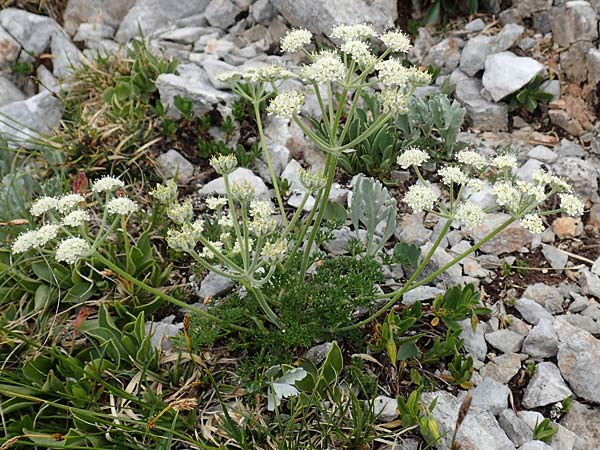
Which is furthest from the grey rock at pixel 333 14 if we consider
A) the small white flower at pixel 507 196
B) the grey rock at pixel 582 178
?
the small white flower at pixel 507 196

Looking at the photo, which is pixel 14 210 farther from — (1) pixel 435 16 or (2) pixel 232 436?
(1) pixel 435 16

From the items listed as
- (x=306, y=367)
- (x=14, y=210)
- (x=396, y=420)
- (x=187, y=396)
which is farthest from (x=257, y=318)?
(x=14, y=210)

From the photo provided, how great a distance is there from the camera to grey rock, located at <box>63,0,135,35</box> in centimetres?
634

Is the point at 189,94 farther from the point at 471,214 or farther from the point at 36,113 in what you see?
the point at 471,214

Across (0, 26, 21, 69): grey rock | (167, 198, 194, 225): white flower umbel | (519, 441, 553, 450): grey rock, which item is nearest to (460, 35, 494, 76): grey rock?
(519, 441, 553, 450): grey rock

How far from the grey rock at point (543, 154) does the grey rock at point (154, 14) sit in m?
3.84

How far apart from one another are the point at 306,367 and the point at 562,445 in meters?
1.23

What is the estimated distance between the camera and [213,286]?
3389 millimetres

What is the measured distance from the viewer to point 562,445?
2.68 meters

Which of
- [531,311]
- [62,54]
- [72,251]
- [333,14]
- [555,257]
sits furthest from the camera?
[62,54]

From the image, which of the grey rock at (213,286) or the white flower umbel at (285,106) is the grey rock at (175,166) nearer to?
the grey rock at (213,286)

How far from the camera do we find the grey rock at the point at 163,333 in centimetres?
313

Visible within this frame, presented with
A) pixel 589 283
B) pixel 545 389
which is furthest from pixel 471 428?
pixel 589 283

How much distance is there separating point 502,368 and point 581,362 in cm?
38
